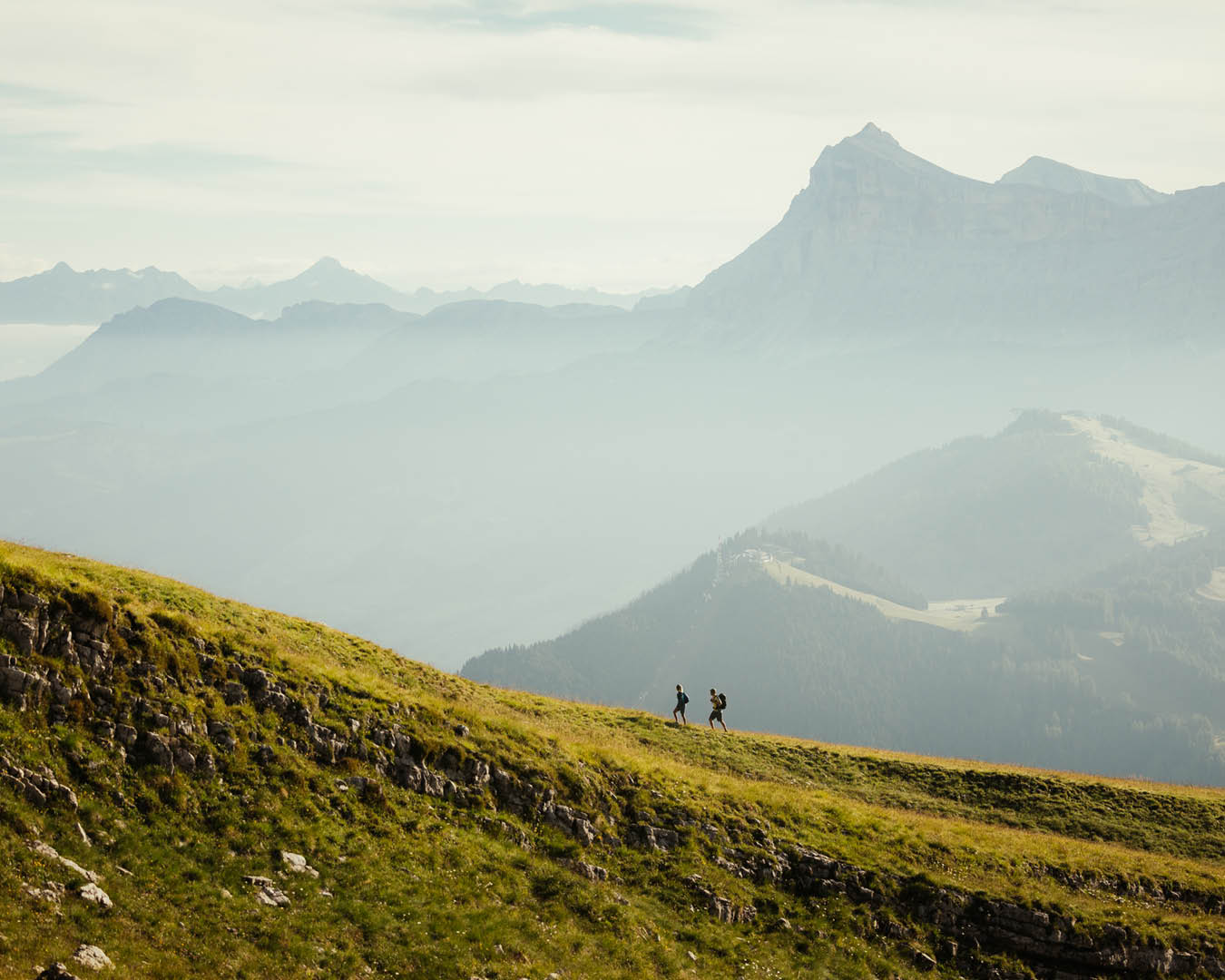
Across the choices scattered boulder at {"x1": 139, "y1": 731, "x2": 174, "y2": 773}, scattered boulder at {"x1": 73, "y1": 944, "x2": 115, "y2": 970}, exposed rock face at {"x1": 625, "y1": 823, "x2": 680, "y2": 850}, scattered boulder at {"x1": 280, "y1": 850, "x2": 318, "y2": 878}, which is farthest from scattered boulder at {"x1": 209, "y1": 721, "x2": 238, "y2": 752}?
exposed rock face at {"x1": 625, "y1": 823, "x2": 680, "y2": 850}

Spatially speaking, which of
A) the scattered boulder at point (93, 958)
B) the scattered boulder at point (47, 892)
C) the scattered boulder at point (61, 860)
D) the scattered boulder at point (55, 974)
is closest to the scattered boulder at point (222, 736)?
the scattered boulder at point (61, 860)

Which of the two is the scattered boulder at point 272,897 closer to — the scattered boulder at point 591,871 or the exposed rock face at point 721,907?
the scattered boulder at point 591,871

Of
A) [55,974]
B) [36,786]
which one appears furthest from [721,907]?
[36,786]

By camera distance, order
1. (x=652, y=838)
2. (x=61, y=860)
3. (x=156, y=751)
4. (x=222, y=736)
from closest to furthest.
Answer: (x=61, y=860)
(x=156, y=751)
(x=222, y=736)
(x=652, y=838)

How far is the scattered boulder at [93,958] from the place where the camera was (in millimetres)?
19938

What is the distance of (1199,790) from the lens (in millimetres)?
50250

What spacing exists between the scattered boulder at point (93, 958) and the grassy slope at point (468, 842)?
1.17ft

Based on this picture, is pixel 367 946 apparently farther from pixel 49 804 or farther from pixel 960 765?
pixel 960 765

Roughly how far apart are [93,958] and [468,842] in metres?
11.9

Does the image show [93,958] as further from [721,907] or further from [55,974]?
[721,907]

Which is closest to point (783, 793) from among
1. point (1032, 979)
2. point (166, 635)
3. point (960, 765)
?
point (1032, 979)

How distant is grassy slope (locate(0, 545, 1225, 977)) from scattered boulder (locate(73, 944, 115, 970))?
36 centimetres

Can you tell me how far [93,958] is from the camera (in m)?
20.1

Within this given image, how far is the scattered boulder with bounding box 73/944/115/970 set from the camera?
1994 cm
